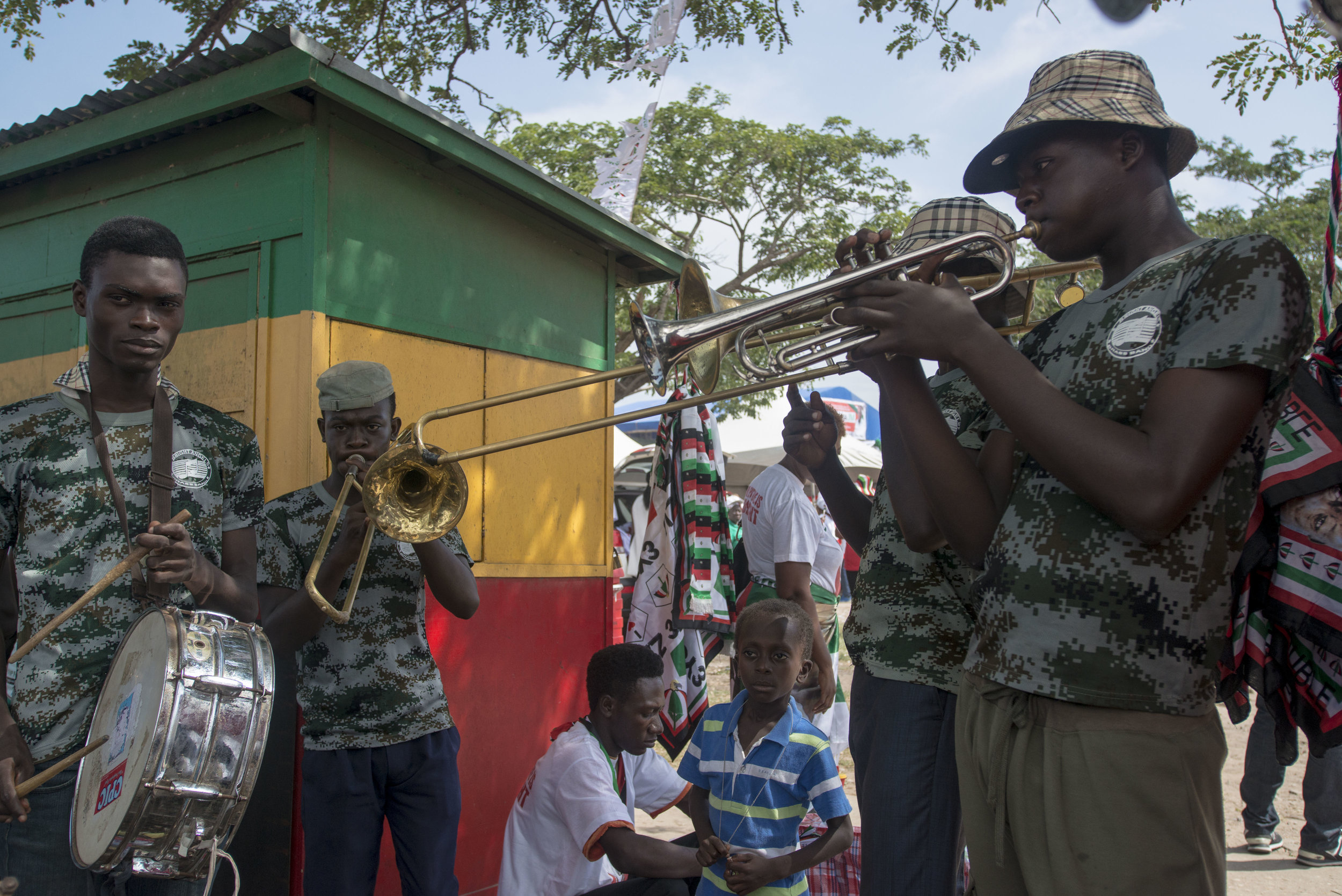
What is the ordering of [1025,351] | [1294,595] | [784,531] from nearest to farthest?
[1294,595], [1025,351], [784,531]

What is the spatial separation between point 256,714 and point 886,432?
1.64m

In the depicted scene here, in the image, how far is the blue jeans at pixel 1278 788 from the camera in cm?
494

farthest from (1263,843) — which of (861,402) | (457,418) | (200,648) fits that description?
(861,402)

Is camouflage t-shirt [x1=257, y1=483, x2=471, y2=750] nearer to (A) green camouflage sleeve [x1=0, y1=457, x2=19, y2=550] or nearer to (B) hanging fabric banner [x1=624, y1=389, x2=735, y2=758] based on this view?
(A) green camouflage sleeve [x1=0, y1=457, x2=19, y2=550]

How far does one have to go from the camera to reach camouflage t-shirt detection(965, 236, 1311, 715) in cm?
152

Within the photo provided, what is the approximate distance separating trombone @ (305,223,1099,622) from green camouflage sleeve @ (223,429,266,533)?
291mm

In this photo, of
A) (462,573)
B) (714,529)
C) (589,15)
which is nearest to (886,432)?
(462,573)

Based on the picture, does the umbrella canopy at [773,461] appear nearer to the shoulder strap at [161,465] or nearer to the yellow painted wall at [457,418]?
the yellow painted wall at [457,418]

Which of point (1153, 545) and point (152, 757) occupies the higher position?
point (1153, 545)

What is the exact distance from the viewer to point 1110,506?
5.01 feet

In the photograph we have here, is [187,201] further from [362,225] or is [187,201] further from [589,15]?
[589,15]

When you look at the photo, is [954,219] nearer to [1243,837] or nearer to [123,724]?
[123,724]

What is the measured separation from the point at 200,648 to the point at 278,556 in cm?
97

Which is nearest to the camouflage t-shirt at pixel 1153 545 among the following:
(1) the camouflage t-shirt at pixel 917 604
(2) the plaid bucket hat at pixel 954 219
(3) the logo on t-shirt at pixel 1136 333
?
(3) the logo on t-shirt at pixel 1136 333
